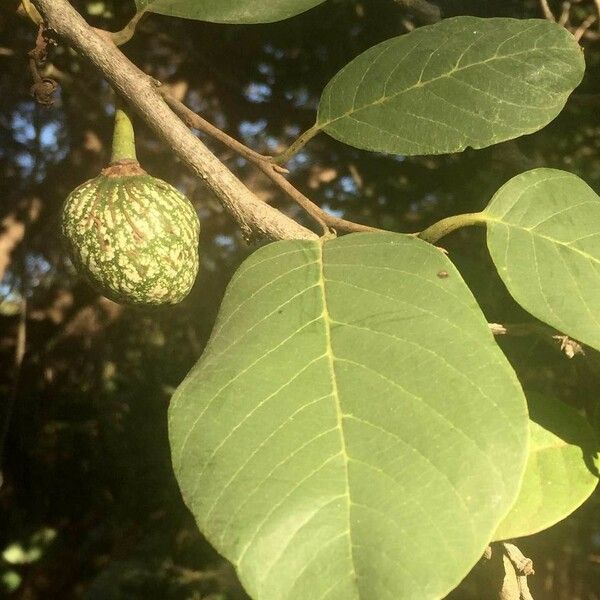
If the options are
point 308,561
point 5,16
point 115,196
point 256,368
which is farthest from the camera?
point 5,16

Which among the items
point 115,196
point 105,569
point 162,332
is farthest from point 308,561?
point 105,569

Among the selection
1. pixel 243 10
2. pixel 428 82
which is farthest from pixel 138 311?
pixel 428 82

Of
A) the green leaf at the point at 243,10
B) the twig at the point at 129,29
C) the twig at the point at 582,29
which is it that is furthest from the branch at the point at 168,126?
the twig at the point at 582,29

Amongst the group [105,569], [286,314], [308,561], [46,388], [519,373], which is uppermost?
[286,314]

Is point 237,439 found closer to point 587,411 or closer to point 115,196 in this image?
point 115,196

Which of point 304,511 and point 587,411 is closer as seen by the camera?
point 304,511

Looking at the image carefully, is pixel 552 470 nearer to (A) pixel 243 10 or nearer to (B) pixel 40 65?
(A) pixel 243 10
